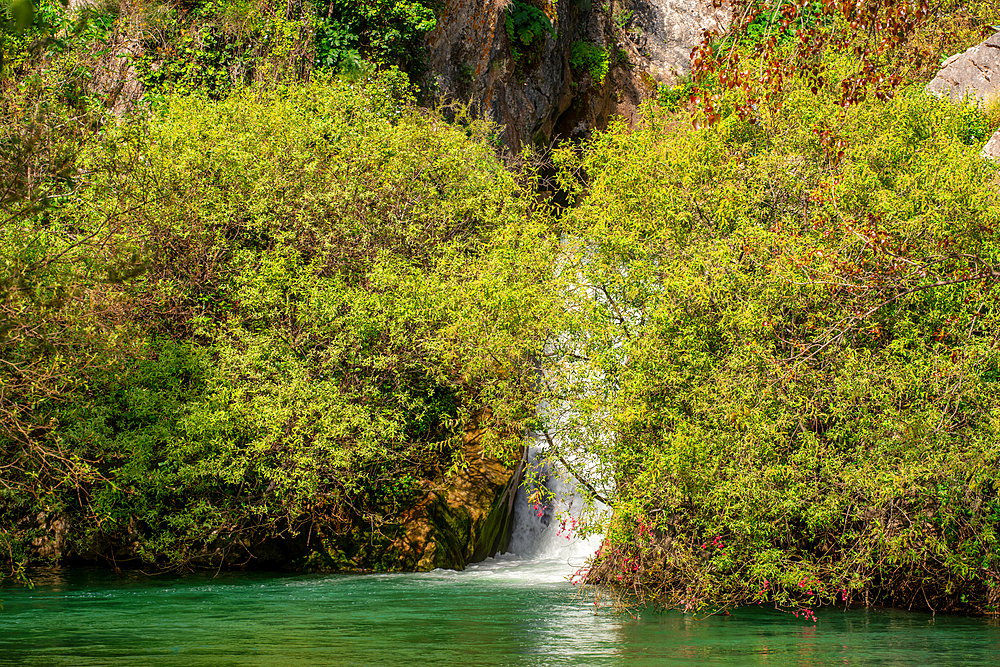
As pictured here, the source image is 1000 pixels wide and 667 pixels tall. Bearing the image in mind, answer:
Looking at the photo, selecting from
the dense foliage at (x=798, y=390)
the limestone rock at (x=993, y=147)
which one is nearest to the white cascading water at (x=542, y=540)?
the dense foliage at (x=798, y=390)

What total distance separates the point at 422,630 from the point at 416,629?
4.7 inches

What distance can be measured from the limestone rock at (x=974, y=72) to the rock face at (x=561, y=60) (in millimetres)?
6695

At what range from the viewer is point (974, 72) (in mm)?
25734

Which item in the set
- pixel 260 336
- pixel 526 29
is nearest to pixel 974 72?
pixel 526 29

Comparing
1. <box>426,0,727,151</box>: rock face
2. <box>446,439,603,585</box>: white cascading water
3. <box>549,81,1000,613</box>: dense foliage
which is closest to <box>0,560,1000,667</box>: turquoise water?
<box>549,81,1000,613</box>: dense foliage

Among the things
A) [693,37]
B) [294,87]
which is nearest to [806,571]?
[294,87]

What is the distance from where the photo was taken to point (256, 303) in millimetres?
19453

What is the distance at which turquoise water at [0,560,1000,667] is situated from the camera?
456 inches

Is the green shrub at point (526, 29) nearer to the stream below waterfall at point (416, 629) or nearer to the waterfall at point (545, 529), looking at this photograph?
the waterfall at point (545, 529)

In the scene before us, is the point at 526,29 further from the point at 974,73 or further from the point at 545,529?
the point at 545,529

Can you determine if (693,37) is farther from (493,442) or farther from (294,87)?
(493,442)

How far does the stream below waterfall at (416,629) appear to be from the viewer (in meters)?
11.6

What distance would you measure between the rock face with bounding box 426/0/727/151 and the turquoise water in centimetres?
1361

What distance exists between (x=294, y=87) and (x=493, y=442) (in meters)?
10.0
